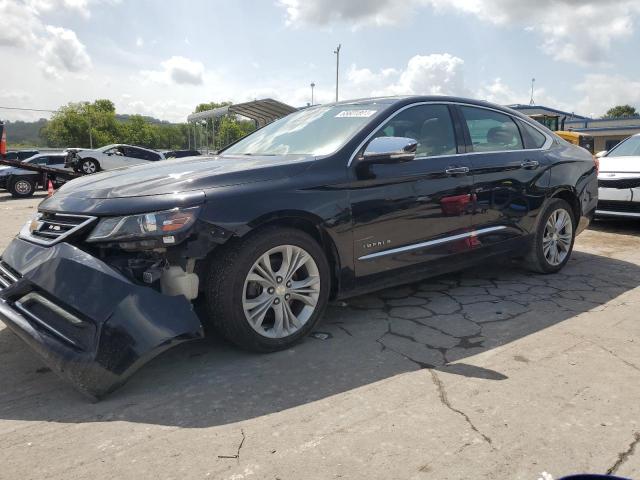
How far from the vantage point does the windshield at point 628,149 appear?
8.12 m

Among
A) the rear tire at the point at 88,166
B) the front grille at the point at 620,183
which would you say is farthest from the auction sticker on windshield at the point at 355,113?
the rear tire at the point at 88,166

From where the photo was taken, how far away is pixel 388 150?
10.8 ft

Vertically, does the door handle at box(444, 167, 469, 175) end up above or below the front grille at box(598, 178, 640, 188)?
above

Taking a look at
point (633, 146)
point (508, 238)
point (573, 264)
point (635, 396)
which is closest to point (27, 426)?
point (635, 396)

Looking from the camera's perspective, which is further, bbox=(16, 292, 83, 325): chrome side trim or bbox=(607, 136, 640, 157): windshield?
bbox=(607, 136, 640, 157): windshield

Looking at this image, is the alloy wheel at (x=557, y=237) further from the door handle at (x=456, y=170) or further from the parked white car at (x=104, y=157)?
the parked white car at (x=104, y=157)

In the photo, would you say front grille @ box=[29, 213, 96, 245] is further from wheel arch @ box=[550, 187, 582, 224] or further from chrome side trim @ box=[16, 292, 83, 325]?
wheel arch @ box=[550, 187, 582, 224]

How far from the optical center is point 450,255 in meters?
3.94

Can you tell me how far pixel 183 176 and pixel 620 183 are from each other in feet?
20.8

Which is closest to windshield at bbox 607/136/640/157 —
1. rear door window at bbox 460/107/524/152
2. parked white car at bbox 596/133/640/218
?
parked white car at bbox 596/133/640/218

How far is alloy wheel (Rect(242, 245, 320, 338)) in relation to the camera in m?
2.95

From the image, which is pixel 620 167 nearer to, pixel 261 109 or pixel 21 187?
pixel 261 109

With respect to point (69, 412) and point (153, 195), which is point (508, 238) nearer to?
point (153, 195)

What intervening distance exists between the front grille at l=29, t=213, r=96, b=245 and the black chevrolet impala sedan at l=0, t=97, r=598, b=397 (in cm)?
1
